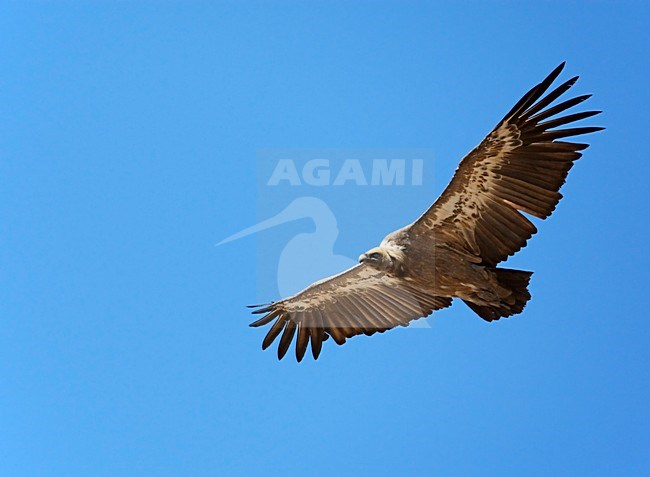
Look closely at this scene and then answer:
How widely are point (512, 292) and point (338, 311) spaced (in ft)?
10.3

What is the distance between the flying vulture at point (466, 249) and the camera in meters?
12.9

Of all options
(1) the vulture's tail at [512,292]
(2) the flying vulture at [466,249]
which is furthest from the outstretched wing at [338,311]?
(1) the vulture's tail at [512,292]

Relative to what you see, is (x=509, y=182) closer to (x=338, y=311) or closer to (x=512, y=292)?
(x=512, y=292)

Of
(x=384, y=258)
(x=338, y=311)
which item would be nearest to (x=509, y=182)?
(x=384, y=258)

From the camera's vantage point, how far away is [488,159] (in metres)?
13.1

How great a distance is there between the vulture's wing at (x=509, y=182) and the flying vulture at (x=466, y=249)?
14 millimetres

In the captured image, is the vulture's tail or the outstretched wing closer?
the vulture's tail

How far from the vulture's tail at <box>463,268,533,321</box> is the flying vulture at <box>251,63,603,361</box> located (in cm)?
1

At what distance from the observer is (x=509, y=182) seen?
13.2 m

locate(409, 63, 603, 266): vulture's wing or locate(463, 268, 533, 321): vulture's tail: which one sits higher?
locate(409, 63, 603, 266): vulture's wing

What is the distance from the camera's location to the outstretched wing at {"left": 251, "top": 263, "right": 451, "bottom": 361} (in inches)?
583

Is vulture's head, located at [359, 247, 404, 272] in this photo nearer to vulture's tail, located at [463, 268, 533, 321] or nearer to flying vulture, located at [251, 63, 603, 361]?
flying vulture, located at [251, 63, 603, 361]

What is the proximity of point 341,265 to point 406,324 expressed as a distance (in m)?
1.53

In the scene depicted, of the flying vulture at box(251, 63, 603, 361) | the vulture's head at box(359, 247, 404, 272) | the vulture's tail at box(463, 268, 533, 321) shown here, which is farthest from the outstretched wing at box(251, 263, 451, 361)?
the vulture's tail at box(463, 268, 533, 321)
